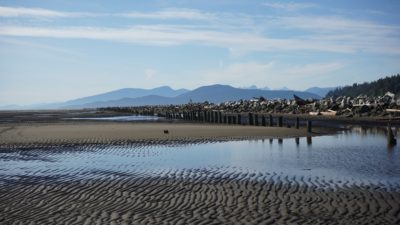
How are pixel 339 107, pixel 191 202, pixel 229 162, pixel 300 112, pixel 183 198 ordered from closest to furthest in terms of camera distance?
1. pixel 191 202
2. pixel 183 198
3. pixel 229 162
4. pixel 339 107
5. pixel 300 112

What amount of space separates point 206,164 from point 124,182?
14.6 feet

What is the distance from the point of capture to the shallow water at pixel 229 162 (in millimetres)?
15031

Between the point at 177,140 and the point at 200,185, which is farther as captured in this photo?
the point at 177,140

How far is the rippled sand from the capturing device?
9578mm

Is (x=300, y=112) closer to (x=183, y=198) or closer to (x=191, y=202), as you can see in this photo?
(x=183, y=198)

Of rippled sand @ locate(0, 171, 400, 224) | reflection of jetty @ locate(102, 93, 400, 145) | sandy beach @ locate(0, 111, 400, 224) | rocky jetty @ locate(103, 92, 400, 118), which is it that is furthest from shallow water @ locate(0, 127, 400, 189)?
rocky jetty @ locate(103, 92, 400, 118)

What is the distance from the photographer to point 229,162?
59.6ft

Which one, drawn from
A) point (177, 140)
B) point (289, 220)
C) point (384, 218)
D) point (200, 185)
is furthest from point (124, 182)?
point (177, 140)

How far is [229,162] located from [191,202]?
7.10 metres

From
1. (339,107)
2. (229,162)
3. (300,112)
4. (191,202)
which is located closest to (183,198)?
(191,202)

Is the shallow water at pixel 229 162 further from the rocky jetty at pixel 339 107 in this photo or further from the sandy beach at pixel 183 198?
the rocky jetty at pixel 339 107

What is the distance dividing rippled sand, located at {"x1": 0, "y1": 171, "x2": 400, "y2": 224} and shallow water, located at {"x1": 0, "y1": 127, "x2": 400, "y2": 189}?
0.98 meters

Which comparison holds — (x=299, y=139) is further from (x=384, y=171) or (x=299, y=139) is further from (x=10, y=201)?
(x=10, y=201)

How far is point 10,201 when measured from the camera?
456 inches
